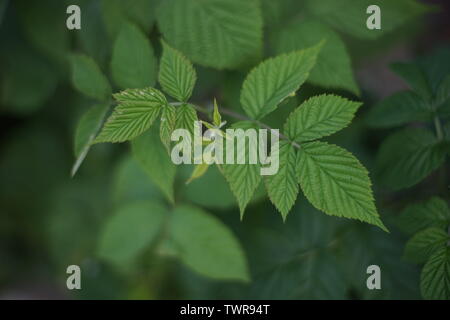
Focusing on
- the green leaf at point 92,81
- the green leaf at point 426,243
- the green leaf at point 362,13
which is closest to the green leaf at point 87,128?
the green leaf at point 92,81

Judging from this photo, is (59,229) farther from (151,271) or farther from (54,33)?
(54,33)

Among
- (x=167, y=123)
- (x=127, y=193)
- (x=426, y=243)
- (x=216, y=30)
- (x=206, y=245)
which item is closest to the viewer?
(x=167, y=123)

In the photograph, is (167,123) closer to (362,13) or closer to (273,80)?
(273,80)

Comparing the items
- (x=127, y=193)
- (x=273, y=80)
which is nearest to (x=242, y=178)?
(x=273, y=80)

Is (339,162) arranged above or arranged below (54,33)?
below

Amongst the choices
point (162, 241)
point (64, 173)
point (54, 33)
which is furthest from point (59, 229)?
point (54, 33)
